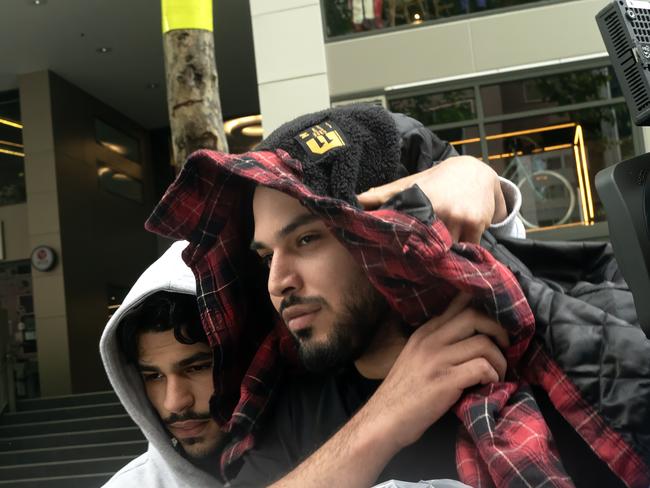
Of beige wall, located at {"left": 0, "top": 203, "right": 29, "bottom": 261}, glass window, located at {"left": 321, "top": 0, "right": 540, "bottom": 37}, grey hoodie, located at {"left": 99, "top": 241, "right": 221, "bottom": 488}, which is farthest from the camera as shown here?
beige wall, located at {"left": 0, "top": 203, "right": 29, "bottom": 261}

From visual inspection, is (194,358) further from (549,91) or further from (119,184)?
(119,184)

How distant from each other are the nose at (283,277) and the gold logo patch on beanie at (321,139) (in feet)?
0.70

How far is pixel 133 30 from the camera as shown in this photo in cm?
1433

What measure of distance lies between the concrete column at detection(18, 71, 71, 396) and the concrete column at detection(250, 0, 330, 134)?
7.01m

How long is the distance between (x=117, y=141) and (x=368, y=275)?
18.1 m

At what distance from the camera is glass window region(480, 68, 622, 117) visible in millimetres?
10250

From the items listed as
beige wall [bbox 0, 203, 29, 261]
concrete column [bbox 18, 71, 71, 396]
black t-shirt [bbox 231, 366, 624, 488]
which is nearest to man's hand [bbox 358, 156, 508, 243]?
black t-shirt [bbox 231, 366, 624, 488]

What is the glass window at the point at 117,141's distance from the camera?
714 inches

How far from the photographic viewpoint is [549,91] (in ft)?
34.2

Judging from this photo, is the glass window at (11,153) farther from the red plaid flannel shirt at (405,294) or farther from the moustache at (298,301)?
the moustache at (298,301)

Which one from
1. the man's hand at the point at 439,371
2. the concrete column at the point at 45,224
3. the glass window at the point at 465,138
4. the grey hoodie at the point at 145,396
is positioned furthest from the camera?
the concrete column at the point at 45,224

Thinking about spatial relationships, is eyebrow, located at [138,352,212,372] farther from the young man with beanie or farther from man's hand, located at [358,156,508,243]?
man's hand, located at [358,156,508,243]

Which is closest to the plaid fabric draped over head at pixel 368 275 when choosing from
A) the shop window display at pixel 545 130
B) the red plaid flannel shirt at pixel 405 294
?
the red plaid flannel shirt at pixel 405 294

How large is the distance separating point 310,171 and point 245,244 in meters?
0.40
